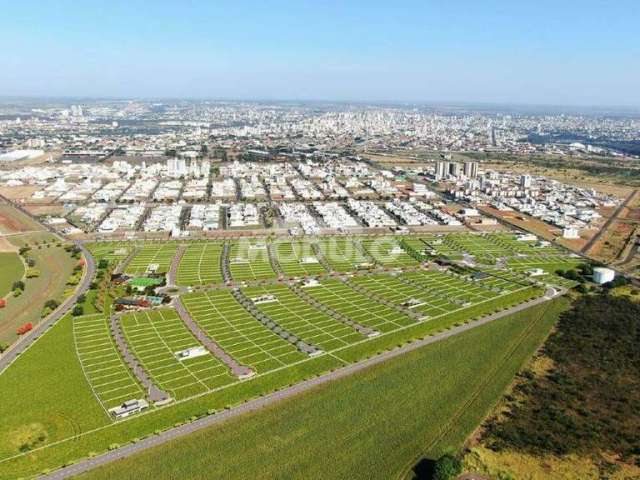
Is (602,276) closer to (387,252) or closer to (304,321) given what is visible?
(387,252)

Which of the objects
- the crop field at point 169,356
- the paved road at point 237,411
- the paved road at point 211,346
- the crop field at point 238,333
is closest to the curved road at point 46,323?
the crop field at point 169,356

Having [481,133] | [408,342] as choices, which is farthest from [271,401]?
[481,133]

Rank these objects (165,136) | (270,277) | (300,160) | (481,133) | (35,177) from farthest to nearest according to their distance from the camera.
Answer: (481,133), (165,136), (300,160), (35,177), (270,277)

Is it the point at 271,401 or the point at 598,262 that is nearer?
the point at 271,401

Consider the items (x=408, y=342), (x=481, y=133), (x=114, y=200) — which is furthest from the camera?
(x=481, y=133)

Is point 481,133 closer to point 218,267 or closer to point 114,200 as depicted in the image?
point 114,200

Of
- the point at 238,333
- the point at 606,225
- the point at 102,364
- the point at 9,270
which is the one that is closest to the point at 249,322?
the point at 238,333
